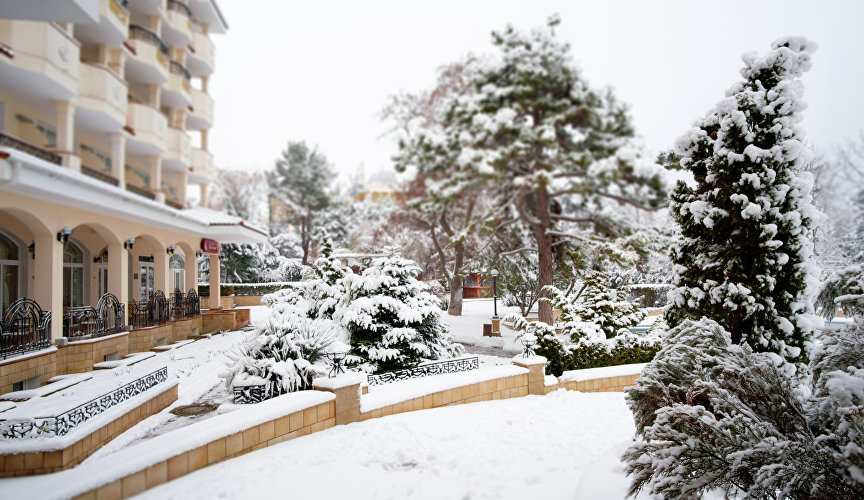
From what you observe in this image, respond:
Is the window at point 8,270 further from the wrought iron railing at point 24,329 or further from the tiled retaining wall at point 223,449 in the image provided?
the tiled retaining wall at point 223,449

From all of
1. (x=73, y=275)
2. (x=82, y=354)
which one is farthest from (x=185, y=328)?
(x=82, y=354)

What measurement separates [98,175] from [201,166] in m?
7.31

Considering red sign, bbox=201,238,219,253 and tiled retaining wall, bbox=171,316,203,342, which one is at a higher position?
red sign, bbox=201,238,219,253

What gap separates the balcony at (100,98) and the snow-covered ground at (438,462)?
37.8 ft

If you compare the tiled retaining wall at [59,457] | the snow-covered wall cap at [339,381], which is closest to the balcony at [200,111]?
the tiled retaining wall at [59,457]

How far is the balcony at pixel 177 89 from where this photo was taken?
670 inches

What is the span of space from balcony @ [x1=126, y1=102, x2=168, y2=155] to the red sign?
174 inches

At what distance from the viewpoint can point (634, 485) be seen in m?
3.14

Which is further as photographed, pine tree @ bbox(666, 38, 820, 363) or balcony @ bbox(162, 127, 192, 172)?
balcony @ bbox(162, 127, 192, 172)

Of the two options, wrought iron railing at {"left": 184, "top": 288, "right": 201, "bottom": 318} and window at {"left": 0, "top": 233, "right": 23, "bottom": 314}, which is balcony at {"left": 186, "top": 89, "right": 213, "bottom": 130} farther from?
window at {"left": 0, "top": 233, "right": 23, "bottom": 314}

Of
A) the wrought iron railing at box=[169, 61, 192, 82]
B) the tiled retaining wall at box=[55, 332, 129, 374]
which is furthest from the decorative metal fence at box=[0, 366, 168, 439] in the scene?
the wrought iron railing at box=[169, 61, 192, 82]

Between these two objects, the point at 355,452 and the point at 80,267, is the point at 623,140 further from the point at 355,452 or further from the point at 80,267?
the point at 80,267

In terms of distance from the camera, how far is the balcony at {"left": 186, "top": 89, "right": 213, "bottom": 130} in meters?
19.0

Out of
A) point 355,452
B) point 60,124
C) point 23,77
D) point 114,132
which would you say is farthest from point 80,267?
point 355,452
